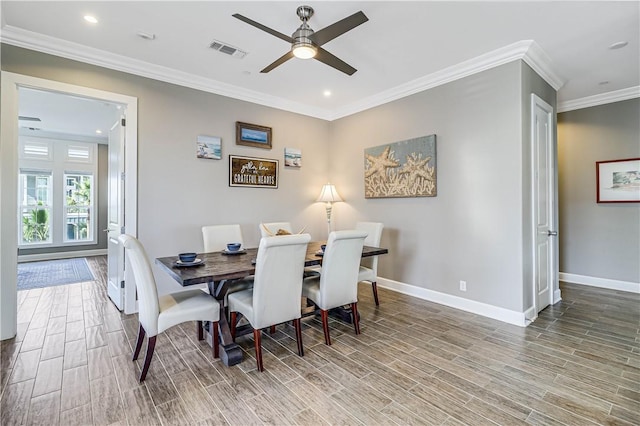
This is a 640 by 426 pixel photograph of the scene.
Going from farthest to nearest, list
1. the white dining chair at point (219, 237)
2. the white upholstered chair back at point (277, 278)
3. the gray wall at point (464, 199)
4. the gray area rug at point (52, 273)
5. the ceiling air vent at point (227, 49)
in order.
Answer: the gray area rug at point (52, 273), the white dining chair at point (219, 237), the gray wall at point (464, 199), the ceiling air vent at point (227, 49), the white upholstered chair back at point (277, 278)

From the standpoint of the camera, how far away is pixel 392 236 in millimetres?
4449

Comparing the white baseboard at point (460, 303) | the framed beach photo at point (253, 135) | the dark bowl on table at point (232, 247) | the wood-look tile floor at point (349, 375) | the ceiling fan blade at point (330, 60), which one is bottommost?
the wood-look tile floor at point (349, 375)

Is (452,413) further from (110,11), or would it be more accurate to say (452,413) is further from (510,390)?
(110,11)

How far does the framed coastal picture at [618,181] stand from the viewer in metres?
4.22

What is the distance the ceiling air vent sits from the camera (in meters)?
3.09

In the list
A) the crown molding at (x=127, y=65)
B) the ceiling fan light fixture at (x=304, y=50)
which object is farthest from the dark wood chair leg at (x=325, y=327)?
the crown molding at (x=127, y=65)

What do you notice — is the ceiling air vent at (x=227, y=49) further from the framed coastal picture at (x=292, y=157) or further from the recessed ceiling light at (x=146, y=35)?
the framed coastal picture at (x=292, y=157)

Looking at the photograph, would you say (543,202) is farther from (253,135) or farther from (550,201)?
(253,135)

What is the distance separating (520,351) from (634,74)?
379 cm

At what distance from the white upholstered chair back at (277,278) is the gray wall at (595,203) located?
15.7 ft

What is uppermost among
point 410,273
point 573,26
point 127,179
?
point 573,26

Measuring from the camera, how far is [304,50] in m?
2.45

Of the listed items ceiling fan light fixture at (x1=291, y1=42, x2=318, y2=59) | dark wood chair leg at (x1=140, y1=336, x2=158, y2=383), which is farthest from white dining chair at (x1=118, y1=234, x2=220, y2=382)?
ceiling fan light fixture at (x1=291, y1=42, x2=318, y2=59)

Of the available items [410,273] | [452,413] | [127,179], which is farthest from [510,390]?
[127,179]
